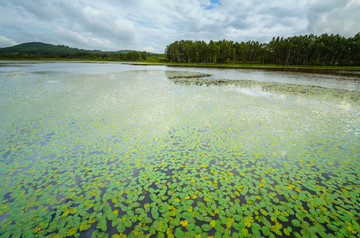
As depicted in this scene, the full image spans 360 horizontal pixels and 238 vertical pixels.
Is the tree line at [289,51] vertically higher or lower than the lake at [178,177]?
higher

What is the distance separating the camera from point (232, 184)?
4738mm

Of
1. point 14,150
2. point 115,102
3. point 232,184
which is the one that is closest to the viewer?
point 232,184

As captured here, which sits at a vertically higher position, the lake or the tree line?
the tree line

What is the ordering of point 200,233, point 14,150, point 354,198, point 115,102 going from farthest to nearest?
point 115,102 < point 14,150 < point 354,198 < point 200,233

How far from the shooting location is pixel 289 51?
83312 mm

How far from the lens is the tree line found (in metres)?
75.8

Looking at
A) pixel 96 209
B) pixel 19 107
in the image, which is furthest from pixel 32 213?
pixel 19 107

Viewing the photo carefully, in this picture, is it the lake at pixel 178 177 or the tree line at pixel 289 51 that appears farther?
the tree line at pixel 289 51

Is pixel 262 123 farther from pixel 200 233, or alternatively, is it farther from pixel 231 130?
pixel 200 233

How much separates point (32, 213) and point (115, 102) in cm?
1111

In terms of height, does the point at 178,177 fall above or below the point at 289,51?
below

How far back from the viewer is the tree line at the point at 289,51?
75844 millimetres

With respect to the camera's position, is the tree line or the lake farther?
the tree line

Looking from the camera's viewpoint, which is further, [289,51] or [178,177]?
[289,51]
